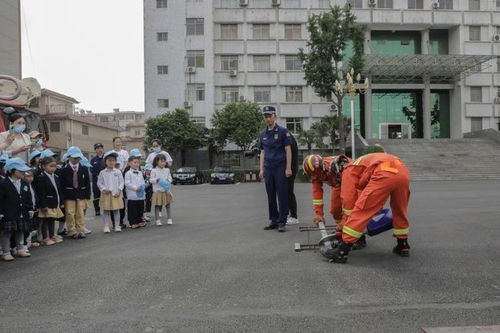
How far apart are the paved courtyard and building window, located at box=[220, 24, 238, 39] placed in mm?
43076

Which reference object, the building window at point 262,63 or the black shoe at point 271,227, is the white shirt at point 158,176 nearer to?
the black shoe at point 271,227

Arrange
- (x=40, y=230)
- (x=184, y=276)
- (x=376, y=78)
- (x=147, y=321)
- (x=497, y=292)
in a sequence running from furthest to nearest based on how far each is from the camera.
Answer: (x=376, y=78) < (x=40, y=230) < (x=184, y=276) < (x=497, y=292) < (x=147, y=321)

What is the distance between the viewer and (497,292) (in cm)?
428

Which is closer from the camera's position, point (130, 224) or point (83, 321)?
point (83, 321)

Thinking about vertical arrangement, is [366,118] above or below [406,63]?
below

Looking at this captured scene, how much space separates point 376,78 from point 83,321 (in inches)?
1864

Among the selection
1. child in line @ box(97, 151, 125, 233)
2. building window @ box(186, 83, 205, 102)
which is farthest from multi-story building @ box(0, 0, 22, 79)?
building window @ box(186, 83, 205, 102)

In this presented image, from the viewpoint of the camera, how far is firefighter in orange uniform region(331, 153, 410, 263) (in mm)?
5285

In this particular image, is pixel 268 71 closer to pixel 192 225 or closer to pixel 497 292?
pixel 192 225

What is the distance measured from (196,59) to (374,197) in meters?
44.0

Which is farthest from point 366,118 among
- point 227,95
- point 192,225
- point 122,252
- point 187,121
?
point 122,252

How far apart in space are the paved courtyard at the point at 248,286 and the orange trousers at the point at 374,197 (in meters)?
0.44

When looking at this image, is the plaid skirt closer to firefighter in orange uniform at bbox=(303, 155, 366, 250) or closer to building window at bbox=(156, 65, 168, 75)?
firefighter in orange uniform at bbox=(303, 155, 366, 250)

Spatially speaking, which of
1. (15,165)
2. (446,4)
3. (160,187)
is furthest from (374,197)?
(446,4)
